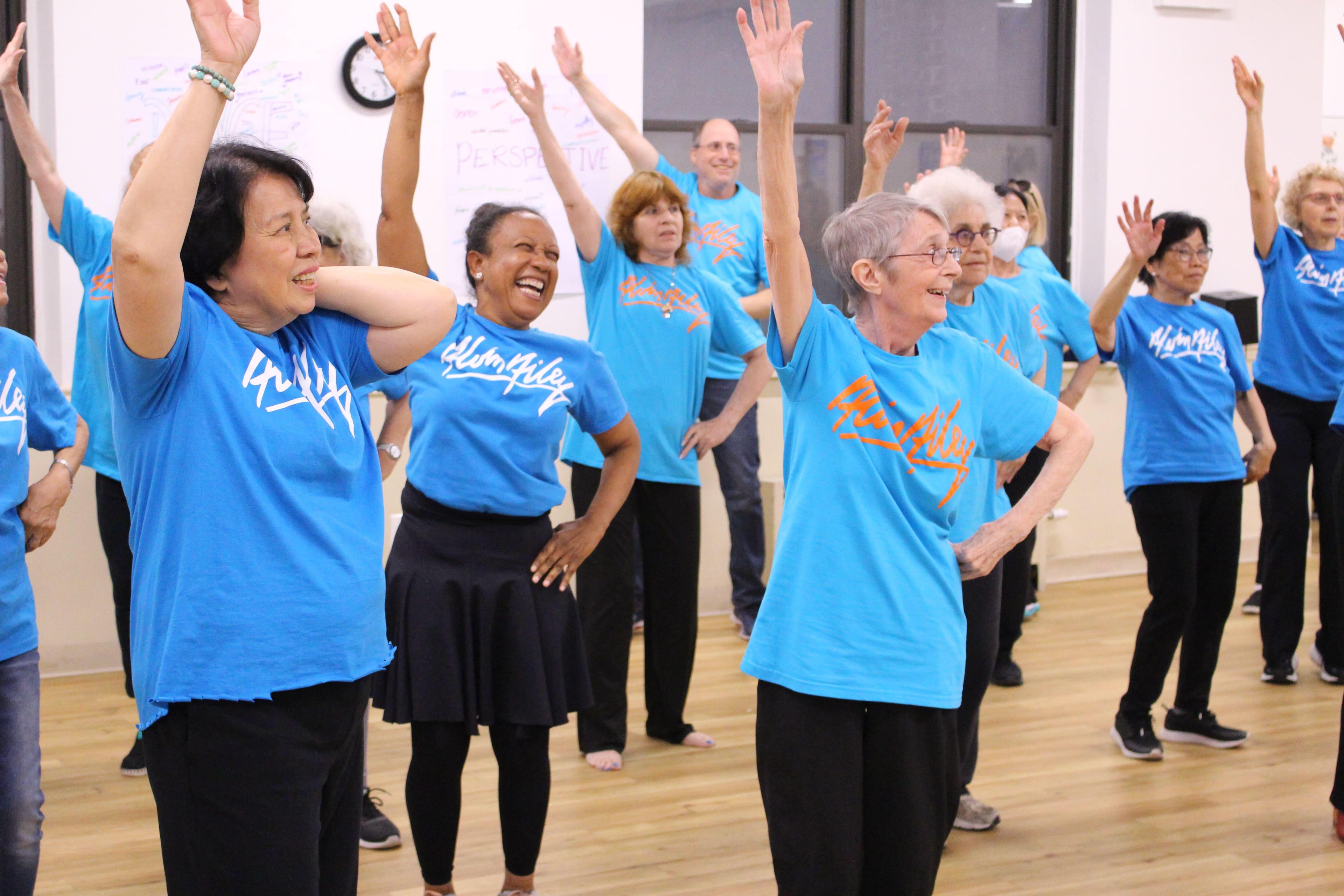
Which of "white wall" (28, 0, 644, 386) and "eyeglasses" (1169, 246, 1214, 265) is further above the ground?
"white wall" (28, 0, 644, 386)

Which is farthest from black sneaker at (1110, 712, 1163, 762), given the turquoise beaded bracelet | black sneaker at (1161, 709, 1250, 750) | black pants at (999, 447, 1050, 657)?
the turquoise beaded bracelet

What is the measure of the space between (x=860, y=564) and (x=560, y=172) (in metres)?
2.15

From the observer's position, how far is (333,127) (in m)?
5.02

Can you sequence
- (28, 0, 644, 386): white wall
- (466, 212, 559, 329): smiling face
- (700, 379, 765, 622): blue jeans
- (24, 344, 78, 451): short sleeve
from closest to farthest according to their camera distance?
1. (24, 344, 78, 451): short sleeve
2. (466, 212, 559, 329): smiling face
3. (28, 0, 644, 386): white wall
4. (700, 379, 765, 622): blue jeans

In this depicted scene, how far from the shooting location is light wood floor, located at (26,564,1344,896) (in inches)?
117

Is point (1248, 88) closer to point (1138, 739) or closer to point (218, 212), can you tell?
point (1138, 739)

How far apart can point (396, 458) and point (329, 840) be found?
52.8 inches

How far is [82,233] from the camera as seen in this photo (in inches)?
132

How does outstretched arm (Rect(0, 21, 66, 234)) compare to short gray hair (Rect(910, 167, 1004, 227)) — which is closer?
outstretched arm (Rect(0, 21, 66, 234))

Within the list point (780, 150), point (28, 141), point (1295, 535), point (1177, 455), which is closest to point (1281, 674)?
point (1295, 535)

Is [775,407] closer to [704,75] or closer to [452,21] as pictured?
[704,75]

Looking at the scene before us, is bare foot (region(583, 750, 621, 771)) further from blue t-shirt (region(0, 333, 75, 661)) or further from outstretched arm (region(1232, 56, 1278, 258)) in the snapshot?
outstretched arm (region(1232, 56, 1278, 258))

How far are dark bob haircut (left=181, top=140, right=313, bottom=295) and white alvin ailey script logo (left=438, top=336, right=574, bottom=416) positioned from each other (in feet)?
3.50

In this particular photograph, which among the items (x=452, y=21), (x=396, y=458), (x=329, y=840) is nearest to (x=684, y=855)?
(x=396, y=458)
